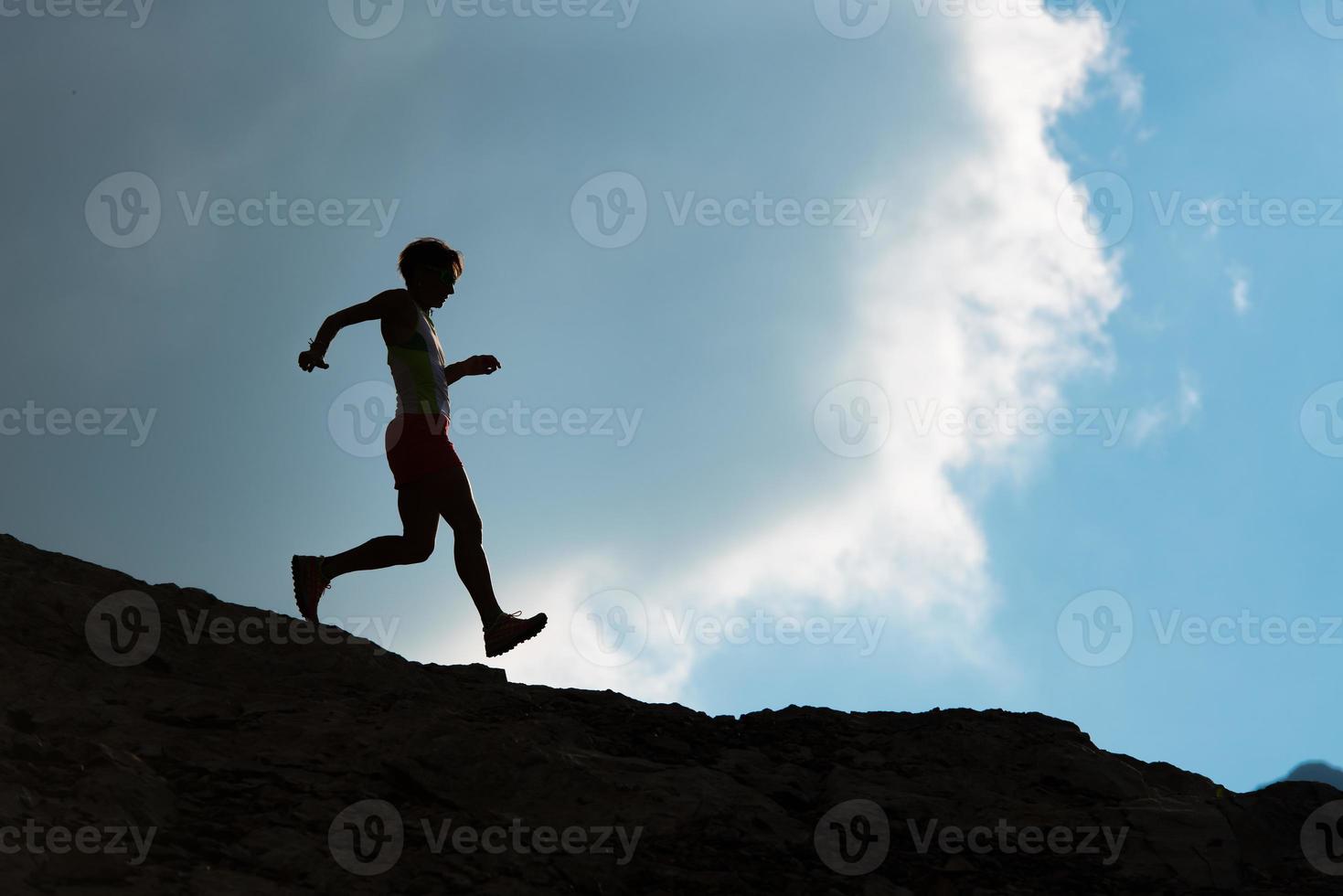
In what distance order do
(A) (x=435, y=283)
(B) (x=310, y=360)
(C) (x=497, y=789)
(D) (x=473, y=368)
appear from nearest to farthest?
1. (C) (x=497, y=789)
2. (B) (x=310, y=360)
3. (A) (x=435, y=283)
4. (D) (x=473, y=368)

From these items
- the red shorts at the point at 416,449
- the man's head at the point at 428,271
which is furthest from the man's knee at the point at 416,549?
the man's head at the point at 428,271

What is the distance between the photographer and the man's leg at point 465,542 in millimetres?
6023


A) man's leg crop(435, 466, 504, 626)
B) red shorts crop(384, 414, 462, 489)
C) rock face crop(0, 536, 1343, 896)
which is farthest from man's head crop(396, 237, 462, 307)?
rock face crop(0, 536, 1343, 896)

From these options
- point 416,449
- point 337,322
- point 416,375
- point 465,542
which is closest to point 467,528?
point 465,542

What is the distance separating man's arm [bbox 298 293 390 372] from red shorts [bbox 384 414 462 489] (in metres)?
0.52

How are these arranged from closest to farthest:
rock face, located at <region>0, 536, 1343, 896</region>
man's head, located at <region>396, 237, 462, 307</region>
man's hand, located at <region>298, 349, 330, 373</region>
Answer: rock face, located at <region>0, 536, 1343, 896</region>, man's hand, located at <region>298, 349, 330, 373</region>, man's head, located at <region>396, 237, 462, 307</region>

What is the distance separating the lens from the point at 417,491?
600cm

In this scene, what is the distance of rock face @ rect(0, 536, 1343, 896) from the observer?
3646 mm

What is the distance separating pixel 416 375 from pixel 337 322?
47cm

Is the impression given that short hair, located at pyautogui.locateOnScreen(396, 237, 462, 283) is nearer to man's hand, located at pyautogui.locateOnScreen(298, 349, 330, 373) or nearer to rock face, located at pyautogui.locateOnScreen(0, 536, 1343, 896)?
man's hand, located at pyautogui.locateOnScreen(298, 349, 330, 373)

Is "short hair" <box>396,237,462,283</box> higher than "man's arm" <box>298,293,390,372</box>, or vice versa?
"short hair" <box>396,237,462,283</box>

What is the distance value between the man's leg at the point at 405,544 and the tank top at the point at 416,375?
0.41 m

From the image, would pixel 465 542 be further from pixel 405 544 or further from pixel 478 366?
pixel 478 366

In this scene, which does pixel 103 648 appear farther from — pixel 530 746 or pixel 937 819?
pixel 937 819
